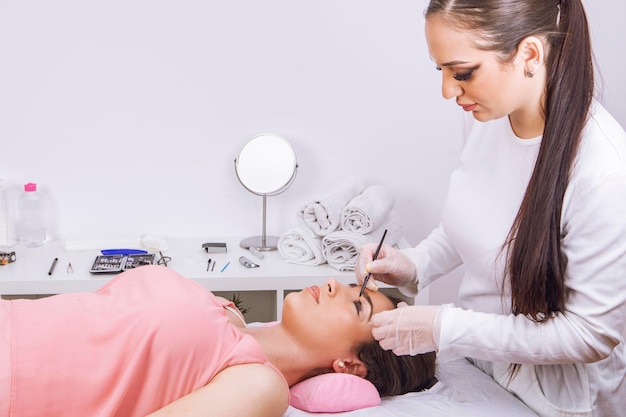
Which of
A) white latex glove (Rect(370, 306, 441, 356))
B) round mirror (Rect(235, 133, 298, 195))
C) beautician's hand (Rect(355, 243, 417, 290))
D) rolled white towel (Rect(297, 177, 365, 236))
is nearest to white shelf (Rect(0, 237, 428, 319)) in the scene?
rolled white towel (Rect(297, 177, 365, 236))

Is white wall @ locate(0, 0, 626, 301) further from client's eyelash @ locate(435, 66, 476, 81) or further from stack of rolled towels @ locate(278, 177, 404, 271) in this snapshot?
client's eyelash @ locate(435, 66, 476, 81)

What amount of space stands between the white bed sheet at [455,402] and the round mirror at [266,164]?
0.87 meters

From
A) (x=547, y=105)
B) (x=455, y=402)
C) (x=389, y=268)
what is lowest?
(x=455, y=402)

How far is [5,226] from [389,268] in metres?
1.27

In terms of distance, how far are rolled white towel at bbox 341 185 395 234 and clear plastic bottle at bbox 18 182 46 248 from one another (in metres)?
1.01

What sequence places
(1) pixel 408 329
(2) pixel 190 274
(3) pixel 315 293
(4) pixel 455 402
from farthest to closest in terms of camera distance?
(2) pixel 190 274, (3) pixel 315 293, (4) pixel 455 402, (1) pixel 408 329

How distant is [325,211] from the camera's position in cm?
217

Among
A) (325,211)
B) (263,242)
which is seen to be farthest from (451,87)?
(263,242)

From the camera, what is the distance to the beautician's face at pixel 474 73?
50.3 inches

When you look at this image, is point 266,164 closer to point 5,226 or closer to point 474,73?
point 5,226

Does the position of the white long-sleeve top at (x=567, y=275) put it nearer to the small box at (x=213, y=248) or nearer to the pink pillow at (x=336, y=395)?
Result: the pink pillow at (x=336, y=395)

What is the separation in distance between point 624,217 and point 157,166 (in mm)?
1566

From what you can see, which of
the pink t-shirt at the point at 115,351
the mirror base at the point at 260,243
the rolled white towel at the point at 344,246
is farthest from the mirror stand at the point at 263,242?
the pink t-shirt at the point at 115,351

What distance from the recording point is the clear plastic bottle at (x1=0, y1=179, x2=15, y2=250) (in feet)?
→ 7.31
